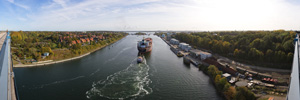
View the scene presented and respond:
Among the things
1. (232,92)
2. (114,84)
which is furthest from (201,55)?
(114,84)

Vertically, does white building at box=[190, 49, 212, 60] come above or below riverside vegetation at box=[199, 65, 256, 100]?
above

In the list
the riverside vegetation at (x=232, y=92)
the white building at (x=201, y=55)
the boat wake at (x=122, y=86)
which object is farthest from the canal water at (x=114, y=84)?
the white building at (x=201, y=55)

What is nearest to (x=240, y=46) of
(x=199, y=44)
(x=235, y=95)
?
(x=199, y=44)

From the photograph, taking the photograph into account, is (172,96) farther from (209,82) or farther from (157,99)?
(209,82)

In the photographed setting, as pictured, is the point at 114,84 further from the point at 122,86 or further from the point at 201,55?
the point at 201,55

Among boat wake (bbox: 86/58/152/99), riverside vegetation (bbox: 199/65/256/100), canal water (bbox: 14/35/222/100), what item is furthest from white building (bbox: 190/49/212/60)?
boat wake (bbox: 86/58/152/99)

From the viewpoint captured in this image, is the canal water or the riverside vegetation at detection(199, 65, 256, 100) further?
the canal water

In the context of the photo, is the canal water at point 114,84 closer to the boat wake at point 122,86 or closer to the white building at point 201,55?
the boat wake at point 122,86

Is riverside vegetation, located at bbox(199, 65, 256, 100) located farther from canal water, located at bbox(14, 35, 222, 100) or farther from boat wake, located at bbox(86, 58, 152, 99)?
boat wake, located at bbox(86, 58, 152, 99)
